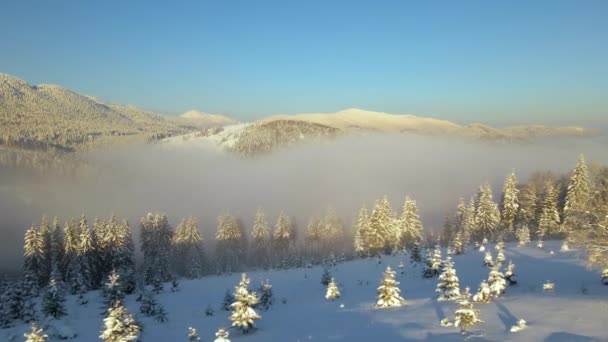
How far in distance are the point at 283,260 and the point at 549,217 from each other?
4180cm

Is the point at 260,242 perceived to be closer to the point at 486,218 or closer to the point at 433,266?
the point at 486,218

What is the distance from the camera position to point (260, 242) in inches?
3501

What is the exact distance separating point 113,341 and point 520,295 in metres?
22.3

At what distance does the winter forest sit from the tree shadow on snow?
141 cm

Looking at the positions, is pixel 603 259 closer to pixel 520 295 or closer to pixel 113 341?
pixel 520 295

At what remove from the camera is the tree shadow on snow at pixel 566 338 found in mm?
14172

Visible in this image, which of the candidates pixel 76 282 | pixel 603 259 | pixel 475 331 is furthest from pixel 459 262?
pixel 76 282

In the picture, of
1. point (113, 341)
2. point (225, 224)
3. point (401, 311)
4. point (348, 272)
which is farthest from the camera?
point (225, 224)

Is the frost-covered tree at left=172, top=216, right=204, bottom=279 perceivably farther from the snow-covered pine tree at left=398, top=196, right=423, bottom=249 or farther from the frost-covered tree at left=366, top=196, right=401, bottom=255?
the snow-covered pine tree at left=398, top=196, right=423, bottom=249

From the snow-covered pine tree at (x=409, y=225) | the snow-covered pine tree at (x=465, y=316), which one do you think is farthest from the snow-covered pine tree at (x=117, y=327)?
the snow-covered pine tree at (x=409, y=225)

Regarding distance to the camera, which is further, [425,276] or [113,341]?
[425,276]

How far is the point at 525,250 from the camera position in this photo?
41625 millimetres

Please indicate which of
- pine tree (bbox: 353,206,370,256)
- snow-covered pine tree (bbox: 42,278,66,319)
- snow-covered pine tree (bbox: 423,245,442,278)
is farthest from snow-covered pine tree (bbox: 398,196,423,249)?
snow-covered pine tree (bbox: 42,278,66,319)

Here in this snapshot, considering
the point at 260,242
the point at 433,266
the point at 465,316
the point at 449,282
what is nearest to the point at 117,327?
the point at 465,316
